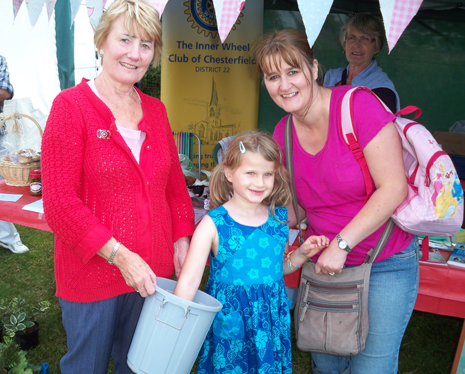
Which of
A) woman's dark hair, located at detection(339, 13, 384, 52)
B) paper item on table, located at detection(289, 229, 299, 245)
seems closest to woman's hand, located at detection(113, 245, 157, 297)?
paper item on table, located at detection(289, 229, 299, 245)

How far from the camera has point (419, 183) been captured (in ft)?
5.21

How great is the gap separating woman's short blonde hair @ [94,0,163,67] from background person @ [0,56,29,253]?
3189 millimetres

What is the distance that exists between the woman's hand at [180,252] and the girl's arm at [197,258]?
0.16 meters

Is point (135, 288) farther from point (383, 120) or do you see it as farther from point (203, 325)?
point (383, 120)

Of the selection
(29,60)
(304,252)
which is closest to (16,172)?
(304,252)

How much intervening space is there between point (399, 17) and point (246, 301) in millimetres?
1377

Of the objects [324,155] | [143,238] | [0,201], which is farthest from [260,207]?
[0,201]

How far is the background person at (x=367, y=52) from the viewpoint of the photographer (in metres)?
3.23

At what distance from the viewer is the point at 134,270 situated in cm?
146

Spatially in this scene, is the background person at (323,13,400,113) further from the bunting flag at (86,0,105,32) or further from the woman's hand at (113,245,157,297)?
the woman's hand at (113,245,157,297)

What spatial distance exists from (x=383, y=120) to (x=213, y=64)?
3808mm

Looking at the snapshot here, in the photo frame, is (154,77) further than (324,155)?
Yes

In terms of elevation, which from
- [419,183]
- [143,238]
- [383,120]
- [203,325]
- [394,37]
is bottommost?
[203,325]

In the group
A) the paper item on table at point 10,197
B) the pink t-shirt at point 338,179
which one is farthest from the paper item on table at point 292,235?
the paper item on table at point 10,197
